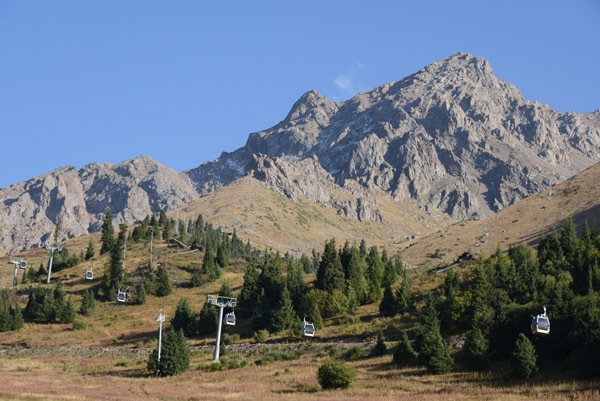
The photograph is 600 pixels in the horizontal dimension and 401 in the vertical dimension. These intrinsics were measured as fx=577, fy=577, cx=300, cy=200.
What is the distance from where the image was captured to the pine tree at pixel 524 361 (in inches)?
1873

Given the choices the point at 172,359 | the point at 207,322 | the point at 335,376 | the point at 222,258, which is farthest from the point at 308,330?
the point at 222,258

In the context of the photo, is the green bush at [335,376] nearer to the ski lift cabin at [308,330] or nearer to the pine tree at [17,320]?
the ski lift cabin at [308,330]

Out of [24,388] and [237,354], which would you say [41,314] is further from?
[24,388]

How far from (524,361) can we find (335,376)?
15.6 meters

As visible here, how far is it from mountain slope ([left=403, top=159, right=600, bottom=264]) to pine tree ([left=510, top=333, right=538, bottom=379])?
11317cm

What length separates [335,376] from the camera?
4803cm

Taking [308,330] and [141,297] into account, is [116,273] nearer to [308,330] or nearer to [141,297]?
[141,297]

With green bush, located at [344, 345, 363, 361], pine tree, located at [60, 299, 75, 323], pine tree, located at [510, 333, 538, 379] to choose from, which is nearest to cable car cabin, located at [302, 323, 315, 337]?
green bush, located at [344, 345, 363, 361]

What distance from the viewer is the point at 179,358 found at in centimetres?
6119

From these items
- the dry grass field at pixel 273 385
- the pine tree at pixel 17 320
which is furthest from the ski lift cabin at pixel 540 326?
the pine tree at pixel 17 320

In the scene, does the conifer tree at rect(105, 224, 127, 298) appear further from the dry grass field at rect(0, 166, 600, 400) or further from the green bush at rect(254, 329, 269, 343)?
the green bush at rect(254, 329, 269, 343)

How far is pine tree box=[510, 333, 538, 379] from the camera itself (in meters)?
47.6

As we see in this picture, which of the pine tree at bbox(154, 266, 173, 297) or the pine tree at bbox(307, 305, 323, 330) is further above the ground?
the pine tree at bbox(154, 266, 173, 297)

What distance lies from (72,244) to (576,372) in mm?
177525
